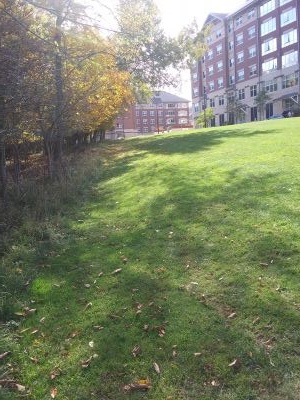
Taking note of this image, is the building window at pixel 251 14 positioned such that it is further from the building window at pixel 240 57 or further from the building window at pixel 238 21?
the building window at pixel 240 57

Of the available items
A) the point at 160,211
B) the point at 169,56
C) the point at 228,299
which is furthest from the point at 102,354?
the point at 169,56

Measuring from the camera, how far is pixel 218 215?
751 centimetres

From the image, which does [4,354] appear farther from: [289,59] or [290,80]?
[289,59]

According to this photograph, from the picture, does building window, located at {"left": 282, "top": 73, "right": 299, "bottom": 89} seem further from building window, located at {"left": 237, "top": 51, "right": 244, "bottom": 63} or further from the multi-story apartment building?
building window, located at {"left": 237, "top": 51, "right": 244, "bottom": 63}

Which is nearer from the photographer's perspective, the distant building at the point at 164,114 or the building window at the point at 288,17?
the building window at the point at 288,17

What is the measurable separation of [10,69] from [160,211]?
3648 mm

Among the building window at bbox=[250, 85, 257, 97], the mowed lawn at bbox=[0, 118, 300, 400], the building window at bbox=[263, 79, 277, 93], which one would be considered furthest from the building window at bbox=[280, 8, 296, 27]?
the mowed lawn at bbox=[0, 118, 300, 400]

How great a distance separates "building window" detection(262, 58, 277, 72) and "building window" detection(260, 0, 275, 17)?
7289 mm

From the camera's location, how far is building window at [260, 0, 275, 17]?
213ft

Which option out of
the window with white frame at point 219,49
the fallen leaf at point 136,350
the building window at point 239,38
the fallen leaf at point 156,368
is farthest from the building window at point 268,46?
the fallen leaf at point 156,368

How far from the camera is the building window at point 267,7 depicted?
64.9 metres

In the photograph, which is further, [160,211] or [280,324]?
[160,211]

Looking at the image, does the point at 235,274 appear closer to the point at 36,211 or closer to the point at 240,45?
the point at 36,211

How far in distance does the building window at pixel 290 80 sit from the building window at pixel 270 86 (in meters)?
2.09
